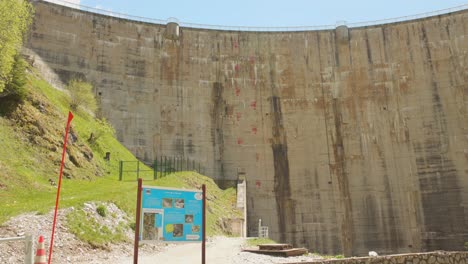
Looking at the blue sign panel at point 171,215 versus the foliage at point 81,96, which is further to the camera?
the foliage at point 81,96

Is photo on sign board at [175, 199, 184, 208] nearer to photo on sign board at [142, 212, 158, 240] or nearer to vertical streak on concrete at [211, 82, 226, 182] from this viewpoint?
photo on sign board at [142, 212, 158, 240]

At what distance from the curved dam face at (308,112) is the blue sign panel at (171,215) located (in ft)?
80.0

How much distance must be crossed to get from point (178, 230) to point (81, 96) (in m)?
23.6

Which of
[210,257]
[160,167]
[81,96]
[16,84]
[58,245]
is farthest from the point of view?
[160,167]

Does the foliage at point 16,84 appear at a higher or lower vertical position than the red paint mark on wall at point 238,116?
lower

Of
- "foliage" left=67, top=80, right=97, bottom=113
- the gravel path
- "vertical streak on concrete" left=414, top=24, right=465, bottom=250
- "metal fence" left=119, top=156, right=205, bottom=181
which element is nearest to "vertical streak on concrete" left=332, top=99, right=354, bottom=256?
"vertical streak on concrete" left=414, top=24, right=465, bottom=250

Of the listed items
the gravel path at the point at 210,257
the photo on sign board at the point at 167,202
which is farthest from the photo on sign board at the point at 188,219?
the gravel path at the point at 210,257

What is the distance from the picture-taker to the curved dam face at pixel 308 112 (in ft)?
107

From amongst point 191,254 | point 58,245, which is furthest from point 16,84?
point 191,254

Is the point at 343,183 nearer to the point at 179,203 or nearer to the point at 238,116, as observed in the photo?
the point at 238,116

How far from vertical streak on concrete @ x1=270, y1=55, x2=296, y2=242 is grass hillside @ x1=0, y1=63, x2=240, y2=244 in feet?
23.3

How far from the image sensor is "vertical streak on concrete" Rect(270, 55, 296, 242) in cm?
3316

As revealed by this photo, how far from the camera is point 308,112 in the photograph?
36.4 meters

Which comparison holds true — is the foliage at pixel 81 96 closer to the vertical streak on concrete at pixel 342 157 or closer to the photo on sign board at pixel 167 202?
the vertical streak on concrete at pixel 342 157
